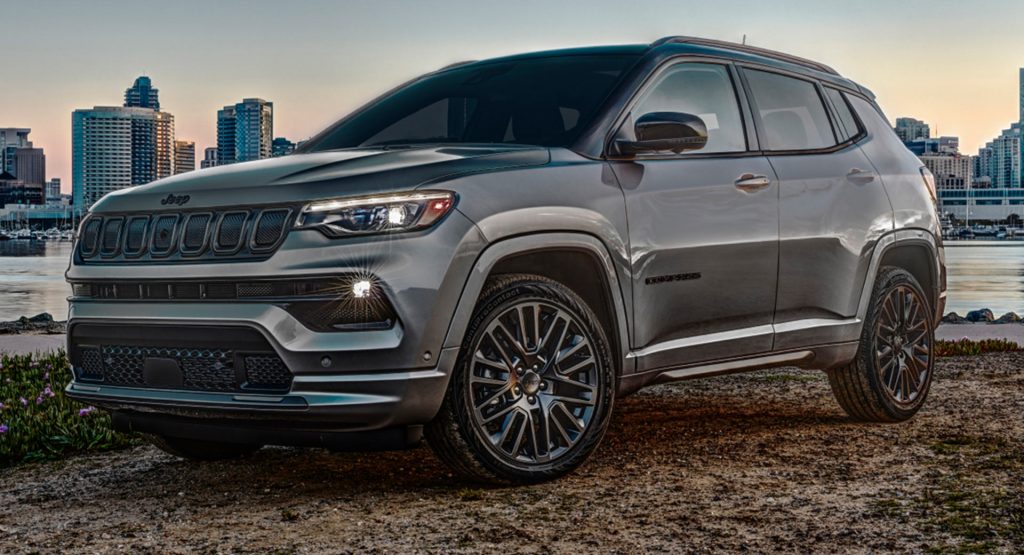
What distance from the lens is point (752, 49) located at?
6660 mm

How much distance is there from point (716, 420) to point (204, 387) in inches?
135

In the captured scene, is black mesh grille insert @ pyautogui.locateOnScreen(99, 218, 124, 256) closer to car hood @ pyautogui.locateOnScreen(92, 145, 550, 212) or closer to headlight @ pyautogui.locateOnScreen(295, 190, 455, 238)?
car hood @ pyautogui.locateOnScreen(92, 145, 550, 212)

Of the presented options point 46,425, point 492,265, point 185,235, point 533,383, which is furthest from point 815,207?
point 46,425

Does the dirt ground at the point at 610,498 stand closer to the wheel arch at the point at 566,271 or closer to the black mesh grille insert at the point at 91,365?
the black mesh grille insert at the point at 91,365

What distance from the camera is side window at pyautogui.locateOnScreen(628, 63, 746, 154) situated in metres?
5.90

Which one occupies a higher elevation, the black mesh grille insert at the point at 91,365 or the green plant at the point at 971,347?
the black mesh grille insert at the point at 91,365

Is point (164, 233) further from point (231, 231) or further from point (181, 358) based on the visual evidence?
point (181, 358)

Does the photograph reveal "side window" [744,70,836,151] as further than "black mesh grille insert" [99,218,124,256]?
Yes

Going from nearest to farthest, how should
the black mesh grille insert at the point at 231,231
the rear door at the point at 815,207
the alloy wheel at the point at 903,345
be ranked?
the black mesh grille insert at the point at 231,231 < the rear door at the point at 815,207 < the alloy wheel at the point at 903,345

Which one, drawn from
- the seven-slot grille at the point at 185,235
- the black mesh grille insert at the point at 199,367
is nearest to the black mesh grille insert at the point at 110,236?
the seven-slot grille at the point at 185,235

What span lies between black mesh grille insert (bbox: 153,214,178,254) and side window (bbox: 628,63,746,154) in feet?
7.04

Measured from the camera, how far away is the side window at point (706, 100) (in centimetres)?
590

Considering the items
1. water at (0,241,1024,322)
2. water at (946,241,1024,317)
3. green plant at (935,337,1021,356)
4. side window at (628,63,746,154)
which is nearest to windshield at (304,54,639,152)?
side window at (628,63,746,154)

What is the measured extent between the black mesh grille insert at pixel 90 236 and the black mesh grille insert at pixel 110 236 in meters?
0.04
